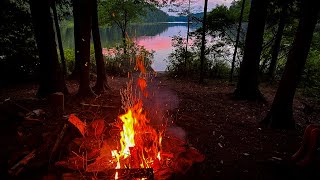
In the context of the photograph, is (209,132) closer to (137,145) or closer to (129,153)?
(137,145)

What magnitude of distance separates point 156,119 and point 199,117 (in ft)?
5.85

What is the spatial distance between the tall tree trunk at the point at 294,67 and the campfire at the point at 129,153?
3914 mm

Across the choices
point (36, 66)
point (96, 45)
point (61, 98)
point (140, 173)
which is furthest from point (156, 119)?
point (36, 66)

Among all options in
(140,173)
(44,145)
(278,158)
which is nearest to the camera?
(140,173)

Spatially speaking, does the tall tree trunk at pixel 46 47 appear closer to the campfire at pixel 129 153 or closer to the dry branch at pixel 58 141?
the campfire at pixel 129 153

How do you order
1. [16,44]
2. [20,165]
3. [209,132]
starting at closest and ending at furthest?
[20,165] < [209,132] < [16,44]

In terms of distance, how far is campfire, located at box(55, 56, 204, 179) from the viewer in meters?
5.17

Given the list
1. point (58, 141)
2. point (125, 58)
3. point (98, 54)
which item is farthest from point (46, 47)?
point (125, 58)

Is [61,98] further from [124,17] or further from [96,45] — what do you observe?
[124,17]

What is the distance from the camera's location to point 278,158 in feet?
21.0

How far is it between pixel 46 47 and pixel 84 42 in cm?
163

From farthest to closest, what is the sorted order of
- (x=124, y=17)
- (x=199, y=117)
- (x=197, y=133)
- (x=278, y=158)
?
(x=124, y=17) < (x=199, y=117) < (x=197, y=133) < (x=278, y=158)

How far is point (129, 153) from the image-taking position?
225 inches

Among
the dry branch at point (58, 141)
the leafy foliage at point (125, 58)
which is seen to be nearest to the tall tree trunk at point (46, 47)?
the dry branch at point (58, 141)
